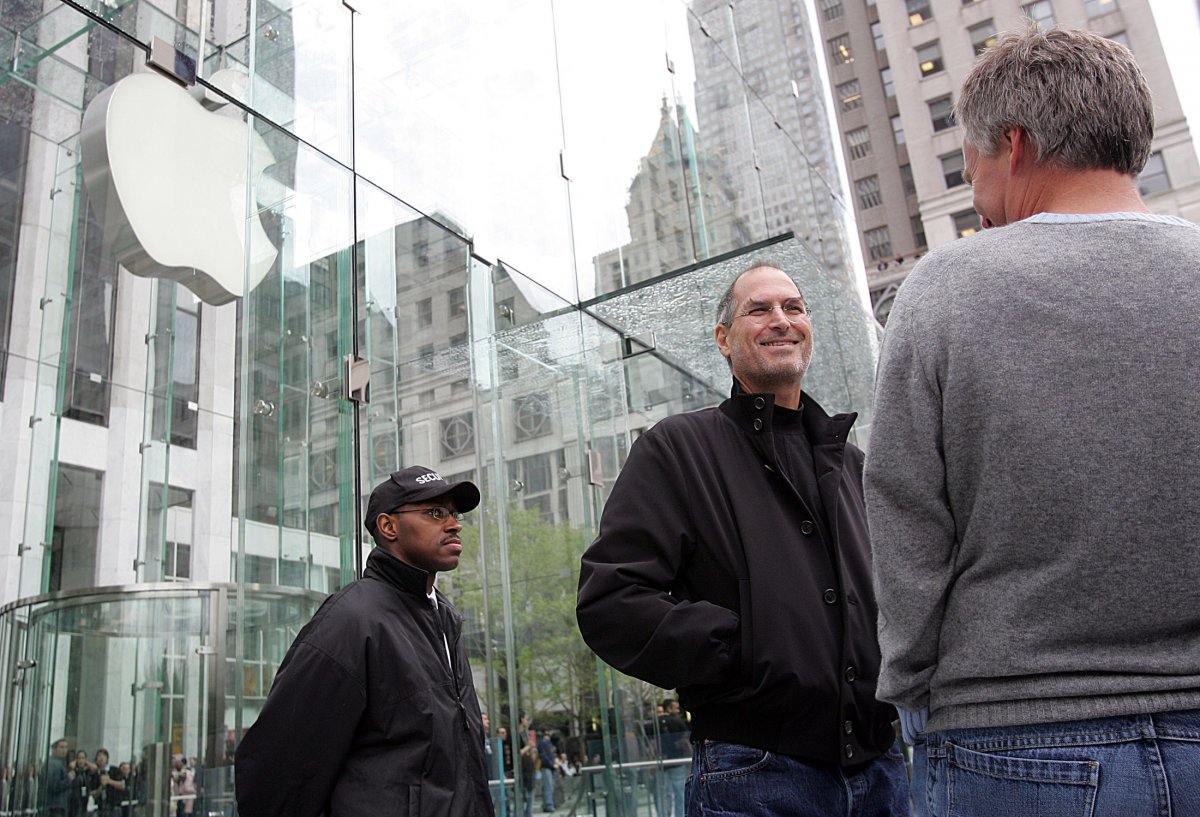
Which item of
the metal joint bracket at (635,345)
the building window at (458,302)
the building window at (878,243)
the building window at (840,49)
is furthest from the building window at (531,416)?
the building window at (840,49)

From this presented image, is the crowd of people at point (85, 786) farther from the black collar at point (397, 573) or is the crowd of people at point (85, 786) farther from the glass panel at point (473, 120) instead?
the glass panel at point (473, 120)

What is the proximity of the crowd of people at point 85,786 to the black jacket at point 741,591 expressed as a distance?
291 cm

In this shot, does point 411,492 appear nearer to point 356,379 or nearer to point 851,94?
point 356,379

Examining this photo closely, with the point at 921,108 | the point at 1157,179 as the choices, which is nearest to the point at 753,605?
the point at 1157,179

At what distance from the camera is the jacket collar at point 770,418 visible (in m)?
2.38

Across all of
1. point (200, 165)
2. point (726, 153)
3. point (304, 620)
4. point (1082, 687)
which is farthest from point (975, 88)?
point (726, 153)

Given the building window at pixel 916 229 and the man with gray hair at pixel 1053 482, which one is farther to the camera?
the building window at pixel 916 229

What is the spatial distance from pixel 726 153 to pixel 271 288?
6.33 metres

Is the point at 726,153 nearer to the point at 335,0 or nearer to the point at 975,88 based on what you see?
the point at 335,0

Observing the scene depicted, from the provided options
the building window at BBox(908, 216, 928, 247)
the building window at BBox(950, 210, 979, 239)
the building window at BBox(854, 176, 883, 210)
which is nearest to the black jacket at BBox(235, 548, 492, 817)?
the building window at BBox(950, 210, 979, 239)

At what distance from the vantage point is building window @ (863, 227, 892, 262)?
5819cm

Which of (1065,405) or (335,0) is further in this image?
(335,0)

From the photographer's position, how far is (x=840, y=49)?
60.8 metres

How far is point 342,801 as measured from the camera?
116 inches
